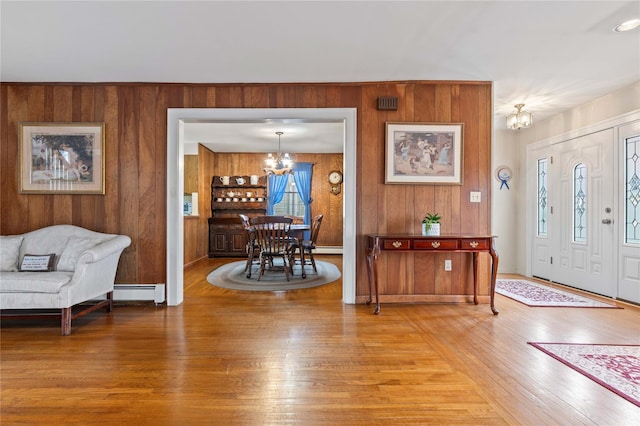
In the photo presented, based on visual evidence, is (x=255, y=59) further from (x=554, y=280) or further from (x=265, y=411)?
(x=554, y=280)

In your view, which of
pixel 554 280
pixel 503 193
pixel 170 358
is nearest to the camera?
pixel 170 358

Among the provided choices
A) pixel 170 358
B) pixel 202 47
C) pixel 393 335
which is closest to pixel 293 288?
pixel 393 335

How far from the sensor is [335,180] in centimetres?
757

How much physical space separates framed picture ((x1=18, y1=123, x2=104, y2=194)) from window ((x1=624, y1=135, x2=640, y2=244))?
5.80 meters

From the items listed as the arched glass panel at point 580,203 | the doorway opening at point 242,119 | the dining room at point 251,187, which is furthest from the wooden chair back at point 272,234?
the arched glass panel at point 580,203

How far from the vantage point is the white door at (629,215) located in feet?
11.3

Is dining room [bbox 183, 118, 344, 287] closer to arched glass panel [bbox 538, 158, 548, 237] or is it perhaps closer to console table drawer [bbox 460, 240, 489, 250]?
console table drawer [bbox 460, 240, 489, 250]

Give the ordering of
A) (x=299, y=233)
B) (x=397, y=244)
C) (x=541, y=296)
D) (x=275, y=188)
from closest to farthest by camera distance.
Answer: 1. (x=397, y=244)
2. (x=541, y=296)
3. (x=299, y=233)
4. (x=275, y=188)

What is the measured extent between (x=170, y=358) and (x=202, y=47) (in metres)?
2.46

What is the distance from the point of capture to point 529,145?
493 cm

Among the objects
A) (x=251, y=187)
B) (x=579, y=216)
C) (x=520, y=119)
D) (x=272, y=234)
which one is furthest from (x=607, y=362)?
(x=251, y=187)

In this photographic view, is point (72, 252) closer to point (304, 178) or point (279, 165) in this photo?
point (279, 165)

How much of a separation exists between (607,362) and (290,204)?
634 centimetres

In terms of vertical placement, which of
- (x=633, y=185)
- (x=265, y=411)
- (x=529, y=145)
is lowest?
(x=265, y=411)
